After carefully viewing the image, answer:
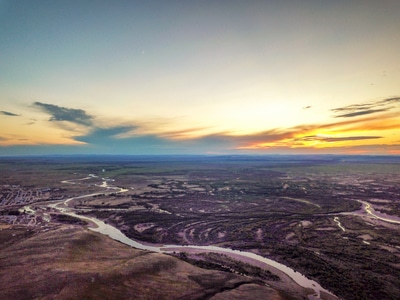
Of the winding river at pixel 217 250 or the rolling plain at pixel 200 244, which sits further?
the winding river at pixel 217 250

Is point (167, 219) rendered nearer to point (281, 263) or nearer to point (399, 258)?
point (281, 263)

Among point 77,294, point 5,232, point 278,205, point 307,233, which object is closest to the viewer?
point 77,294

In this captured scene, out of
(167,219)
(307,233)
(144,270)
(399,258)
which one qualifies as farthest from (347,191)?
(144,270)

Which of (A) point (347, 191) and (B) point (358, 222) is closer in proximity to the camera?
(B) point (358, 222)

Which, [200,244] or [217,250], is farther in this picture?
[200,244]

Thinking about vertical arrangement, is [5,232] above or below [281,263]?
above

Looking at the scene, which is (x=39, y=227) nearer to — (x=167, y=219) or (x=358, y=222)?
(x=167, y=219)

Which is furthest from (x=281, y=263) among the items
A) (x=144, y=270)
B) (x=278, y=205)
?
(x=278, y=205)

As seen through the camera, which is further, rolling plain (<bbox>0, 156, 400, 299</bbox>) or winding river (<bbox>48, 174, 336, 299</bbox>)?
winding river (<bbox>48, 174, 336, 299</bbox>)

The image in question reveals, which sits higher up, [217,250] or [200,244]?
[200,244]

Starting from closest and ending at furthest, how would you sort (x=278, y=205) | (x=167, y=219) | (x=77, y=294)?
1. (x=77, y=294)
2. (x=167, y=219)
3. (x=278, y=205)
